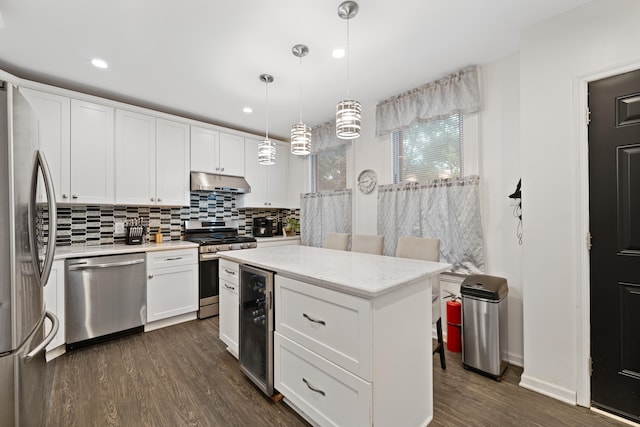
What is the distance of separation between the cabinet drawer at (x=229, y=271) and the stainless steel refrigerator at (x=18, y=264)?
3.76 feet

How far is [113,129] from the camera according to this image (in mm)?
3084

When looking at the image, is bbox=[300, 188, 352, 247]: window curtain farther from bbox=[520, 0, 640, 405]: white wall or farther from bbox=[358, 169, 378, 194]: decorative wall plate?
bbox=[520, 0, 640, 405]: white wall

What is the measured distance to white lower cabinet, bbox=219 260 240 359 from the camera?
2311mm

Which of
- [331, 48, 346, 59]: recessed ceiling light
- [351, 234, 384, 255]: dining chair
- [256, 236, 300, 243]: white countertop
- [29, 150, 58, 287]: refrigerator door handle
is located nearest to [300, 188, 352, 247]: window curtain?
[256, 236, 300, 243]: white countertop

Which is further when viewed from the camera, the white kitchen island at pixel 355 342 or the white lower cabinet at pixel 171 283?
the white lower cabinet at pixel 171 283

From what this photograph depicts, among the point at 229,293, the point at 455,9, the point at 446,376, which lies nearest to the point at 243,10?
the point at 455,9

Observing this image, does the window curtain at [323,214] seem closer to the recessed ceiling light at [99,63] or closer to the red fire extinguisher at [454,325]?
the red fire extinguisher at [454,325]

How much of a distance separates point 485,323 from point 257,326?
1764 millimetres

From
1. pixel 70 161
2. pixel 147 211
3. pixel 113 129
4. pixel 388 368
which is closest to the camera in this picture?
pixel 388 368

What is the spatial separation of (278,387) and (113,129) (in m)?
3.20

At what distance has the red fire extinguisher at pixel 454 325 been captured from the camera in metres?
2.50

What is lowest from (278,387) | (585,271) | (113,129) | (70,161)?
(278,387)

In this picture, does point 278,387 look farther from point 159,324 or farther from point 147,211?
point 147,211

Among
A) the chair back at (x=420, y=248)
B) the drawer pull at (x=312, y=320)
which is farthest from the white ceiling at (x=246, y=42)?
the drawer pull at (x=312, y=320)
